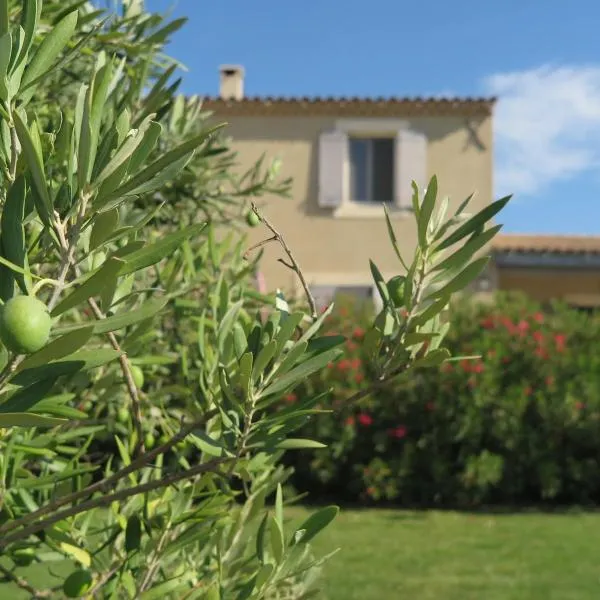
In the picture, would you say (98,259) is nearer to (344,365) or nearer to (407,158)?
(344,365)

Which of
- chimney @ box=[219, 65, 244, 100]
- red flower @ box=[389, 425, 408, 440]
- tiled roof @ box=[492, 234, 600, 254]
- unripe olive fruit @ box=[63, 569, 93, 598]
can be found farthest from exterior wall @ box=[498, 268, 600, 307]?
unripe olive fruit @ box=[63, 569, 93, 598]

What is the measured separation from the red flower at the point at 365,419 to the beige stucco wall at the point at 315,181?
5821 mm

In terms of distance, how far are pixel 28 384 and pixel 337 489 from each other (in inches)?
364

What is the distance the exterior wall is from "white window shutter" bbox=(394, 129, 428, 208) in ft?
7.90

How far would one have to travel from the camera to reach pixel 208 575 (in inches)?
75.7

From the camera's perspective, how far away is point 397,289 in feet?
4.12

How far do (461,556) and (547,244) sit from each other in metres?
10.9

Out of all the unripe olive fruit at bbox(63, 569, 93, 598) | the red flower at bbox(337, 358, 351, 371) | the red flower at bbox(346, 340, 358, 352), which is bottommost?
the red flower at bbox(337, 358, 351, 371)

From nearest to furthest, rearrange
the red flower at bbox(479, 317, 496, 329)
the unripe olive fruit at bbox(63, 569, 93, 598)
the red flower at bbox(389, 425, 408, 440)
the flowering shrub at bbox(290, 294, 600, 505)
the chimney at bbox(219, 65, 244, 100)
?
1. the unripe olive fruit at bbox(63, 569, 93, 598)
2. the flowering shrub at bbox(290, 294, 600, 505)
3. the red flower at bbox(389, 425, 408, 440)
4. the red flower at bbox(479, 317, 496, 329)
5. the chimney at bbox(219, 65, 244, 100)

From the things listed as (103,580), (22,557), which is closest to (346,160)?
(22,557)

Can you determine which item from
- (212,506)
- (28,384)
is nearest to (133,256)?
(28,384)

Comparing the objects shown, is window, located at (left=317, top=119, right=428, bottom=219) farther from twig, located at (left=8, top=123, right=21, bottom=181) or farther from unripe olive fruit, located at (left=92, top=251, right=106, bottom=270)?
twig, located at (left=8, top=123, right=21, bottom=181)

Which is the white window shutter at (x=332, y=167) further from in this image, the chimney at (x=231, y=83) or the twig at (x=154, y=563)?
the twig at (x=154, y=563)

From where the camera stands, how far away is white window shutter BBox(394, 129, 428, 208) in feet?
50.3
